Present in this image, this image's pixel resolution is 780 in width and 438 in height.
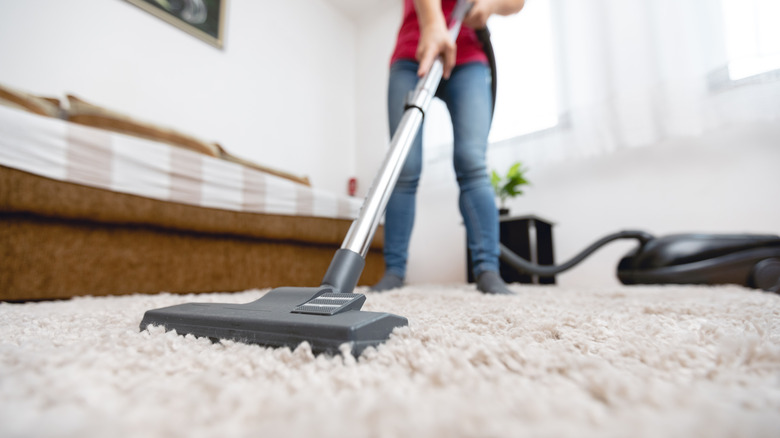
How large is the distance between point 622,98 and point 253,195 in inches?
60.9

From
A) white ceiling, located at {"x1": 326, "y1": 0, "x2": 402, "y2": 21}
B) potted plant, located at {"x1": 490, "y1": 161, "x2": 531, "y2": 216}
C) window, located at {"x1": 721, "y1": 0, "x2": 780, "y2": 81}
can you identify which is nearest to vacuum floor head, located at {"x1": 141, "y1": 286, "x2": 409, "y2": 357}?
potted plant, located at {"x1": 490, "y1": 161, "x2": 531, "y2": 216}

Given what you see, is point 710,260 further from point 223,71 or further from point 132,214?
point 223,71

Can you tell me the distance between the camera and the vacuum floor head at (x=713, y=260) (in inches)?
42.8

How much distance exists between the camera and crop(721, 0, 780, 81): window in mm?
1276

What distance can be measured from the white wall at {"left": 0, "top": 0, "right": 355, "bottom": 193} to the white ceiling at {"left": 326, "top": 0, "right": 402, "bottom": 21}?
0.08 metres

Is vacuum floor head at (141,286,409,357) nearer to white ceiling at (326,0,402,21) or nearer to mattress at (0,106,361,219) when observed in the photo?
mattress at (0,106,361,219)

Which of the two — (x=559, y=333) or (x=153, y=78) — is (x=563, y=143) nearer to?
(x=559, y=333)

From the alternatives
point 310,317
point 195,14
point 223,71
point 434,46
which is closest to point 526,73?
point 434,46

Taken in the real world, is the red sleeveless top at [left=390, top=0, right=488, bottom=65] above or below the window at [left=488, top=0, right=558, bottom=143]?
below

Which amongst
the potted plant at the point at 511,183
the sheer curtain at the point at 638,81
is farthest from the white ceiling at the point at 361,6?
the potted plant at the point at 511,183

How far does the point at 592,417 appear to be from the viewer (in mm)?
Answer: 150

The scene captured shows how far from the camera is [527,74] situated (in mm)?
1800

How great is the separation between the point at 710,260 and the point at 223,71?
93.6 inches

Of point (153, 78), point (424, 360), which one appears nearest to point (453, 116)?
point (424, 360)
